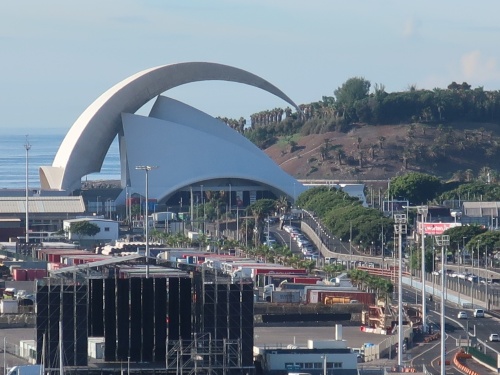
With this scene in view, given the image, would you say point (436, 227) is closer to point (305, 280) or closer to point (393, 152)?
point (305, 280)

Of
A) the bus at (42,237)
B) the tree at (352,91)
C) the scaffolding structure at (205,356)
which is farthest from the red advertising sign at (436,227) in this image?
the tree at (352,91)

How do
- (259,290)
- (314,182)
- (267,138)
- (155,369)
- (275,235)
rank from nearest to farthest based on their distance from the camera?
(155,369) < (259,290) < (275,235) < (314,182) < (267,138)

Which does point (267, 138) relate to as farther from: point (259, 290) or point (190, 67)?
point (259, 290)

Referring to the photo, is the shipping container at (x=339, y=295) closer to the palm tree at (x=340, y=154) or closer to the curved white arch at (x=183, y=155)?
the curved white arch at (x=183, y=155)

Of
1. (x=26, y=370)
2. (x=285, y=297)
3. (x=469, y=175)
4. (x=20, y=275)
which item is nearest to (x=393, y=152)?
(x=469, y=175)

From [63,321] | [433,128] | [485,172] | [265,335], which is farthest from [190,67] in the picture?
[63,321]

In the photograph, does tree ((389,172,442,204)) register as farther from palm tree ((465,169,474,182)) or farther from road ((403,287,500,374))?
road ((403,287,500,374))

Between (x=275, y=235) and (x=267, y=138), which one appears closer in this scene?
(x=275, y=235)
